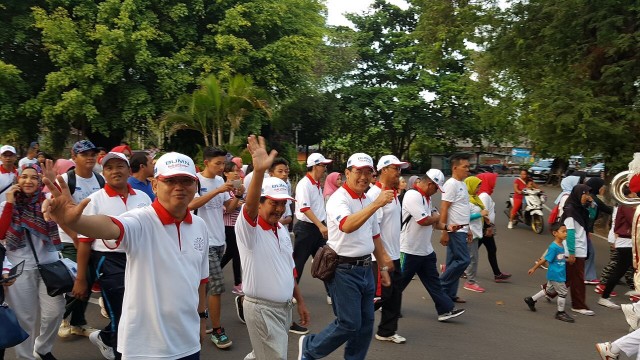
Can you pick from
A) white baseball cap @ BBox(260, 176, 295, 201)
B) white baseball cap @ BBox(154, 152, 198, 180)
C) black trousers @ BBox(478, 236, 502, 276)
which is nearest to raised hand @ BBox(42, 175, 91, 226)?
white baseball cap @ BBox(154, 152, 198, 180)

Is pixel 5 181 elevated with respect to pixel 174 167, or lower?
lower

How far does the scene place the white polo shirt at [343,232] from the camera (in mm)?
4441

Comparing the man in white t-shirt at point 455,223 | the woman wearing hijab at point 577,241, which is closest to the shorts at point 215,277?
the man in white t-shirt at point 455,223

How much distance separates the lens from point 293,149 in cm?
2331

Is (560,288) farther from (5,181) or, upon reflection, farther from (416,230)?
(5,181)

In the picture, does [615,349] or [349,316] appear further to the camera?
[615,349]

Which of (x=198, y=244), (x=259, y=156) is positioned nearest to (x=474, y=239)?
(x=259, y=156)

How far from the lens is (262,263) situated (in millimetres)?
3775

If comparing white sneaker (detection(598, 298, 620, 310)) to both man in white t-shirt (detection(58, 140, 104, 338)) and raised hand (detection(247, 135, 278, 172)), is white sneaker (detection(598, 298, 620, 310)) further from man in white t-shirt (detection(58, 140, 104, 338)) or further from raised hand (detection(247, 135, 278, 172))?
man in white t-shirt (detection(58, 140, 104, 338))

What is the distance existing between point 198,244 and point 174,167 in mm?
487

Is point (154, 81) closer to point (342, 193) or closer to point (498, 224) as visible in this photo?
point (498, 224)

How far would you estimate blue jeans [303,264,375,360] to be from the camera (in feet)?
14.1

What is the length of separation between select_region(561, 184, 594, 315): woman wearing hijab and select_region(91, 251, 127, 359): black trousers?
528 cm

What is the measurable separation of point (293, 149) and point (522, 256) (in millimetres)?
13636
